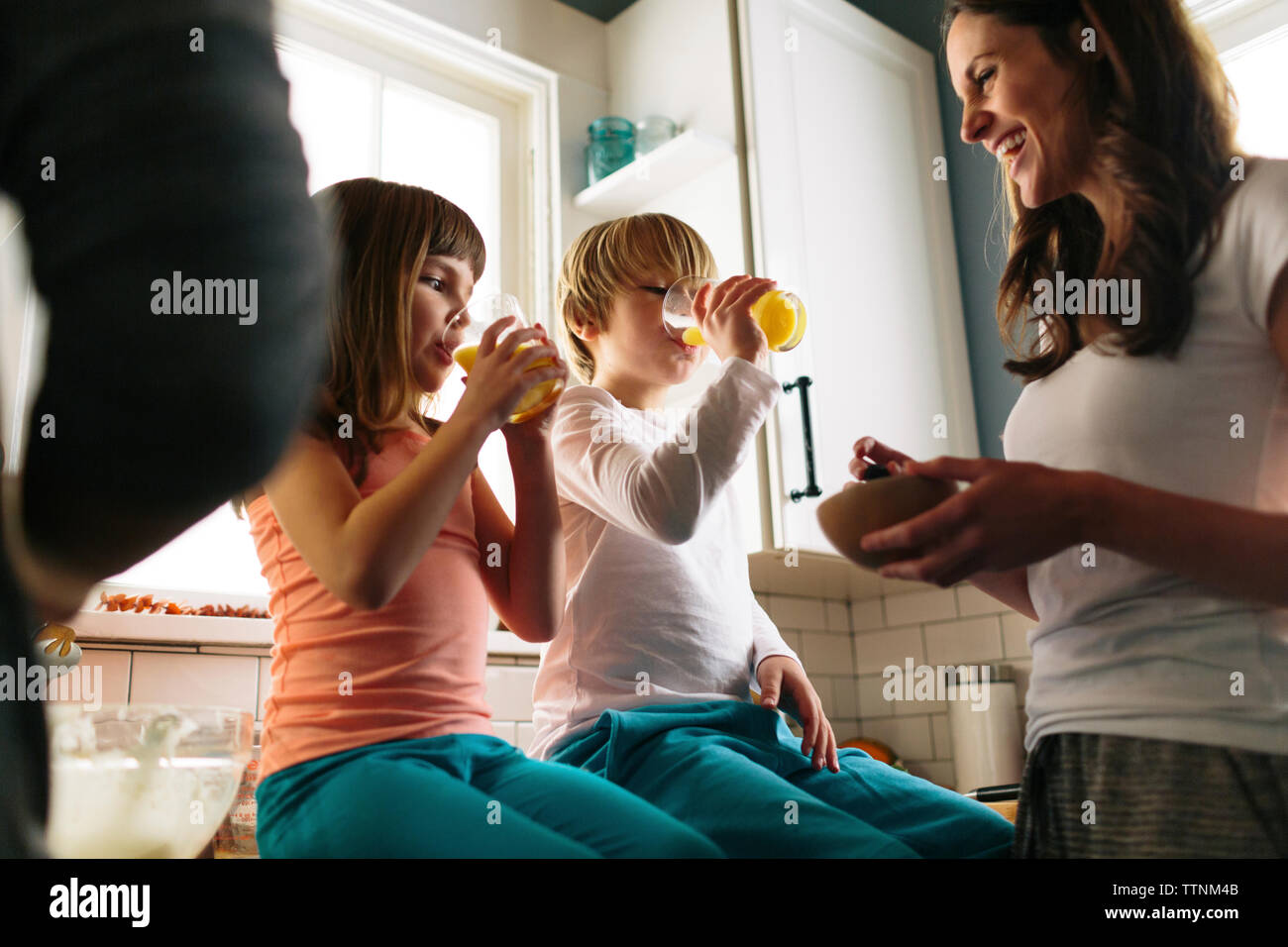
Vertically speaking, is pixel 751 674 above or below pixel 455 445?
below

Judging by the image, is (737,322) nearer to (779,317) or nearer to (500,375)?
(779,317)

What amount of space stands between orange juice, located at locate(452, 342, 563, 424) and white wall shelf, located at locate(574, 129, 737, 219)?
1086mm

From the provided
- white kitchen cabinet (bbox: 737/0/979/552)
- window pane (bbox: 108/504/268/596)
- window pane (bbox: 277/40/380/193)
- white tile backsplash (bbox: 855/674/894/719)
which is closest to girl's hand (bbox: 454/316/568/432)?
window pane (bbox: 108/504/268/596)

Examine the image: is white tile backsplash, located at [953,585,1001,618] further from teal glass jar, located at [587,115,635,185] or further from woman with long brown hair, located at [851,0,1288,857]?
woman with long brown hair, located at [851,0,1288,857]

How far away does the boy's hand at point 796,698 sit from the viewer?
2.62ft

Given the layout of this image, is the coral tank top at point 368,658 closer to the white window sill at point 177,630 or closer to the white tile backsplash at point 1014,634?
the white window sill at point 177,630

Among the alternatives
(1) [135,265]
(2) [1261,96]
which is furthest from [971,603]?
(1) [135,265]

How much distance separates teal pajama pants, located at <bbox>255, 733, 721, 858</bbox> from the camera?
496 millimetres

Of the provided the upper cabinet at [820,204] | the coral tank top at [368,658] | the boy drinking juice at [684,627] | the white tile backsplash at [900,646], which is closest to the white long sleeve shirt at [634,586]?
the boy drinking juice at [684,627]

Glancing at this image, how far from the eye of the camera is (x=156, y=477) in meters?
0.29

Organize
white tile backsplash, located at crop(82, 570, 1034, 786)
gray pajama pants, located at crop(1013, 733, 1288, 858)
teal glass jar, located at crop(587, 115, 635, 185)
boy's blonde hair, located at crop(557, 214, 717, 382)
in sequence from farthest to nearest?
teal glass jar, located at crop(587, 115, 635, 185), white tile backsplash, located at crop(82, 570, 1034, 786), boy's blonde hair, located at crop(557, 214, 717, 382), gray pajama pants, located at crop(1013, 733, 1288, 858)

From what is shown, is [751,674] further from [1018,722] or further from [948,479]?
[1018,722]
